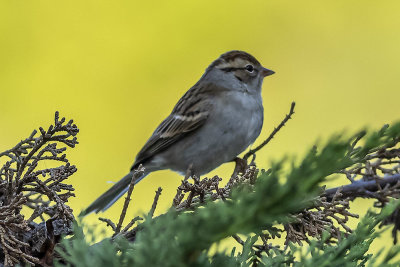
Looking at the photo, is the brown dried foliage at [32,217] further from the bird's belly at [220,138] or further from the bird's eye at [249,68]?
the bird's eye at [249,68]

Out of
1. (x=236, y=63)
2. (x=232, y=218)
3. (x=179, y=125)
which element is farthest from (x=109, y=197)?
(x=232, y=218)

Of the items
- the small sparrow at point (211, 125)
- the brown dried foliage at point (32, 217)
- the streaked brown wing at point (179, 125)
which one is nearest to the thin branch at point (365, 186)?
the brown dried foliage at point (32, 217)

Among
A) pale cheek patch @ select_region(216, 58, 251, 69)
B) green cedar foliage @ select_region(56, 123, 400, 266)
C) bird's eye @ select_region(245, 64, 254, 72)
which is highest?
pale cheek patch @ select_region(216, 58, 251, 69)

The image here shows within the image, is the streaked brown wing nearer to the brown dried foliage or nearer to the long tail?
the long tail

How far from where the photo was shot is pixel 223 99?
7.72 ft

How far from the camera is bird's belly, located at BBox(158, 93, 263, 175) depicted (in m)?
2.18

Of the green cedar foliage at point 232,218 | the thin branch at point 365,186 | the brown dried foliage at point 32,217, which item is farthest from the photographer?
the thin branch at point 365,186

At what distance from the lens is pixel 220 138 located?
7.20 feet

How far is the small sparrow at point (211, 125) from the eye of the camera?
219cm

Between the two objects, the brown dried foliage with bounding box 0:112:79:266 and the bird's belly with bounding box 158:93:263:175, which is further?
the bird's belly with bounding box 158:93:263:175

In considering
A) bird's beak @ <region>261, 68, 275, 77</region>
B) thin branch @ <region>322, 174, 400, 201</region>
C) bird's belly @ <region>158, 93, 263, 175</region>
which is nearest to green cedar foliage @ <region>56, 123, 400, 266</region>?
thin branch @ <region>322, 174, 400, 201</region>

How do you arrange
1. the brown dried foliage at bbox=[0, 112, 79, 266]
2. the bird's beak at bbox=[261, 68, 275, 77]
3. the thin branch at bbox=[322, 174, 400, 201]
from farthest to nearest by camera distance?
the bird's beak at bbox=[261, 68, 275, 77] → the thin branch at bbox=[322, 174, 400, 201] → the brown dried foliage at bbox=[0, 112, 79, 266]

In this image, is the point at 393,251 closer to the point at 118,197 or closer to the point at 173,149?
the point at 118,197

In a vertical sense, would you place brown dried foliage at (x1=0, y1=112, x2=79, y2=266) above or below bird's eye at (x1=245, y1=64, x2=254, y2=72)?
below
